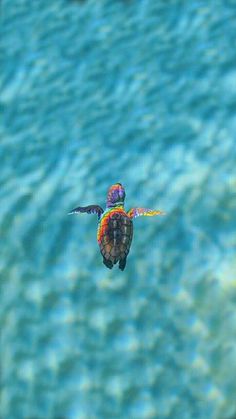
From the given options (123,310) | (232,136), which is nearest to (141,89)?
(232,136)

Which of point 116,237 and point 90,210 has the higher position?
point 90,210

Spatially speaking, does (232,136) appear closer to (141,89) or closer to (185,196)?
(185,196)

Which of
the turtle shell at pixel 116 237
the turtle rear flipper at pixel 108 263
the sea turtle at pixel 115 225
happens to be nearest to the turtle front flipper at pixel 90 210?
the sea turtle at pixel 115 225

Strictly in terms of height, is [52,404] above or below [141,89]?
below

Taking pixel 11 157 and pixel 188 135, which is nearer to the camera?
pixel 188 135

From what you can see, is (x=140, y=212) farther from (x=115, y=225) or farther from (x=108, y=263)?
(x=108, y=263)

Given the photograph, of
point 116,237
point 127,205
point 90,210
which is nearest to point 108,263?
point 116,237

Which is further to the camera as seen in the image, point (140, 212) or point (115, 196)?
point (115, 196)
